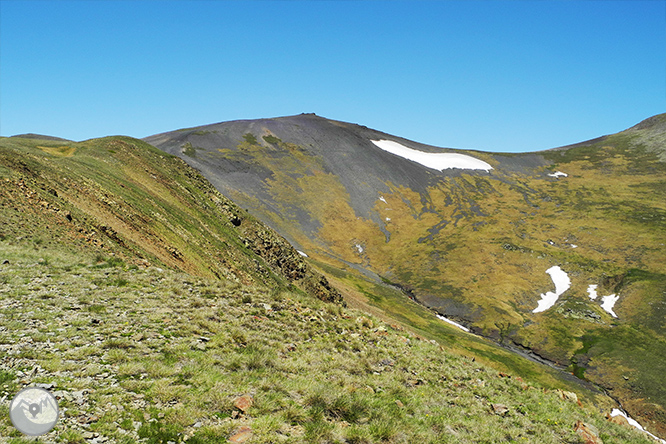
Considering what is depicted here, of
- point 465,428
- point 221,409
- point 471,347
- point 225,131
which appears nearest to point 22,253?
point 221,409

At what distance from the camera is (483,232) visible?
133750mm

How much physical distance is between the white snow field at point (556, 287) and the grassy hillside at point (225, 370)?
8855 centimetres

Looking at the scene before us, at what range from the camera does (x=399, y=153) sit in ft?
639

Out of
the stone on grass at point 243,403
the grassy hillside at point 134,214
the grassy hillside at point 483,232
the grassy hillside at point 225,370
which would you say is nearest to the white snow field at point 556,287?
the grassy hillside at point 483,232

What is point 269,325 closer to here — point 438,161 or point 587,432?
point 587,432

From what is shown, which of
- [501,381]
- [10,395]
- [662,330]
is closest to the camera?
[10,395]

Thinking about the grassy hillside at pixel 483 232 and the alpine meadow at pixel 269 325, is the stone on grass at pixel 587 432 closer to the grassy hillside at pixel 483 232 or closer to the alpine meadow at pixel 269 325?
the alpine meadow at pixel 269 325

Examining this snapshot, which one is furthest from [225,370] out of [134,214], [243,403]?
[134,214]

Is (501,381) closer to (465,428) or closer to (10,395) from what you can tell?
(465,428)

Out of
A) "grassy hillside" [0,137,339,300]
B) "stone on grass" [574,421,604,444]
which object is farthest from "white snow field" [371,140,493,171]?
"stone on grass" [574,421,604,444]

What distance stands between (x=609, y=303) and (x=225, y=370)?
111548 millimetres

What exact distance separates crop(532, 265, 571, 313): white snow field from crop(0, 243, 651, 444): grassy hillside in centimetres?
8855

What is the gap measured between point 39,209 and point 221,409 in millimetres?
19986

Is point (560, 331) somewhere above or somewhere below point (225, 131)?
below
